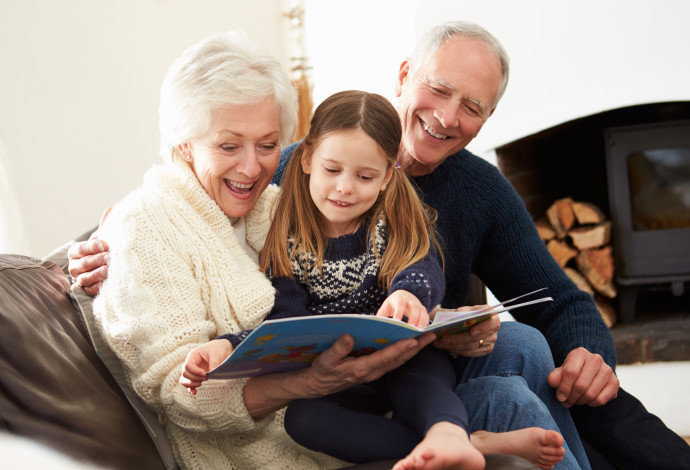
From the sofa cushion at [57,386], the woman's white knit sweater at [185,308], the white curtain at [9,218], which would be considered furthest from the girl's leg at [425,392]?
the white curtain at [9,218]

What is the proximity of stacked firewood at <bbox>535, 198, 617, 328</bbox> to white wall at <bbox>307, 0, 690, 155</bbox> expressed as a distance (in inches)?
16.6

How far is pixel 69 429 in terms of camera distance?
103cm

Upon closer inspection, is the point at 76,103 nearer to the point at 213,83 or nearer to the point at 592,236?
the point at 213,83

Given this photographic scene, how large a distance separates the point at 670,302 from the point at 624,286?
1.09 feet

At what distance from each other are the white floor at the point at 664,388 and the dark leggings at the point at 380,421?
69.1 inches

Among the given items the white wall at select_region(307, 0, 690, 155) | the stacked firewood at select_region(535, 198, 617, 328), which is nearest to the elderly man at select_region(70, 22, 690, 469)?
the white wall at select_region(307, 0, 690, 155)

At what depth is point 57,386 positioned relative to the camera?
42.2 inches

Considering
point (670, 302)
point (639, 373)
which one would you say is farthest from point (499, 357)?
point (670, 302)

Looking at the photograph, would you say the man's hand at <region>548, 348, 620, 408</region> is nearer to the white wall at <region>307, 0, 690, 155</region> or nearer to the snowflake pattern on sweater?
the snowflake pattern on sweater

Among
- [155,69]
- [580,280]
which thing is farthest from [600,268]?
[155,69]

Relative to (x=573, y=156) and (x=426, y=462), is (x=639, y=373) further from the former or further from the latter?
(x=426, y=462)

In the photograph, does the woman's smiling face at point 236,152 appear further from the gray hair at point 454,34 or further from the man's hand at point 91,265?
the gray hair at point 454,34

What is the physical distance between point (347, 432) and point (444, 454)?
0.24m

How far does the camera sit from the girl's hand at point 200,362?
42.8 inches
